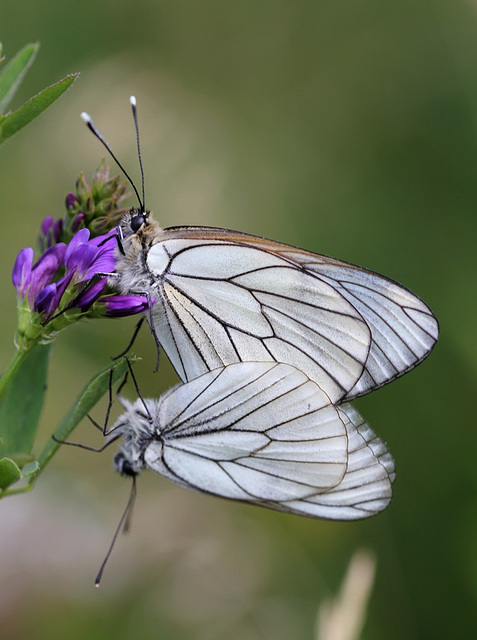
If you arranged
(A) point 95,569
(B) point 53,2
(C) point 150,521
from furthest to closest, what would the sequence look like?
(B) point 53,2
(C) point 150,521
(A) point 95,569

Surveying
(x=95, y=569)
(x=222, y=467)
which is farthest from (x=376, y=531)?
(x=222, y=467)

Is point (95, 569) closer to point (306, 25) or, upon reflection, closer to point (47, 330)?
point (47, 330)

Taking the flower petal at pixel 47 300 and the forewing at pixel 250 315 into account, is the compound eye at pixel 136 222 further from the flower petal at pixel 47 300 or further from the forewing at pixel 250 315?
the flower petal at pixel 47 300

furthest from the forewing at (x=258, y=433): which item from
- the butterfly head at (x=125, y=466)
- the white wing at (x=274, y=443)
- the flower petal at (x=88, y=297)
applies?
the flower petal at (x=88, y=297)

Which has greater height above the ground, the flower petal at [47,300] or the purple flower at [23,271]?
the purple flower at [23,271]

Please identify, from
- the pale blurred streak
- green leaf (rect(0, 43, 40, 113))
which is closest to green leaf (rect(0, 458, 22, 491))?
green leaf (rect(0, 43, 40, 113))

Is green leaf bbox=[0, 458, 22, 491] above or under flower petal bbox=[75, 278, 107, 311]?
under

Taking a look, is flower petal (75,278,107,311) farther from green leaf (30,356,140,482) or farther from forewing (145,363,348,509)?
forewing (145,363,348,509)
